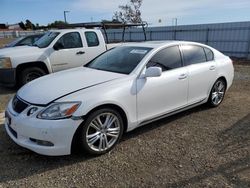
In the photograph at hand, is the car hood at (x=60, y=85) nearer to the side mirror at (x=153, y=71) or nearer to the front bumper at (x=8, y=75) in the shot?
the side mirror at (x=153, y=71)

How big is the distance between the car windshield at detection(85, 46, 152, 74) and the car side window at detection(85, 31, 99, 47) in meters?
3.35

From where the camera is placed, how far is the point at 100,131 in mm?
3484

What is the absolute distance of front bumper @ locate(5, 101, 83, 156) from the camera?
10.1 ft

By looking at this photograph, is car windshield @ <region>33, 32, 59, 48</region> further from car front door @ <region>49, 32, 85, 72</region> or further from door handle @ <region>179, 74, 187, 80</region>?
door handle @ <region>179, 74, 187, 80</region>

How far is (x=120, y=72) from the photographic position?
3.99 metres

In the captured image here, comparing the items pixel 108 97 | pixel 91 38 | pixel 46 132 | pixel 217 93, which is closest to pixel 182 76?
pixel 217 93

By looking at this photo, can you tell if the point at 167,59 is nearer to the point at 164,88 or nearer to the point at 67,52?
the point at 164,88

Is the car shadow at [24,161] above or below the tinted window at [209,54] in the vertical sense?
below

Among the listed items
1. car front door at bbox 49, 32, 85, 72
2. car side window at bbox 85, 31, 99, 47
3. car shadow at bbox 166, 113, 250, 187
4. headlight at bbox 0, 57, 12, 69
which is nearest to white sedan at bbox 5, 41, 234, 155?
car shadow at bbox 166, 113, 250, 187

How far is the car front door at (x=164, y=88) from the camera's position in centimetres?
386

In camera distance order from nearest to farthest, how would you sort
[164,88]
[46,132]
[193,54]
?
[46,132] < [164,88] < [193,54]

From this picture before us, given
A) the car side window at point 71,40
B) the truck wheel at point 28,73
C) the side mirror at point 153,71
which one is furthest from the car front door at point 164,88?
the truck wheel at point 28,73

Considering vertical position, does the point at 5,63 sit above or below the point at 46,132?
above

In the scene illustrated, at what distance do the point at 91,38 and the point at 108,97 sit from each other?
5124mm
